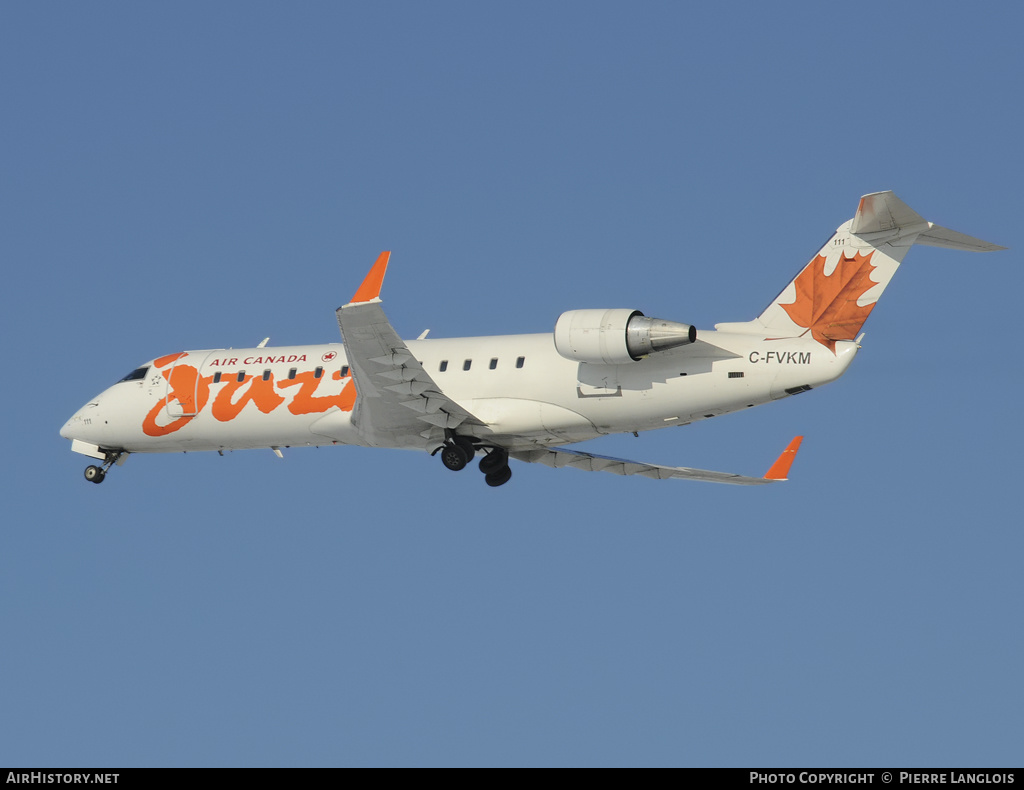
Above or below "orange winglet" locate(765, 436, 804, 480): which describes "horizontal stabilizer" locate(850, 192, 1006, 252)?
above

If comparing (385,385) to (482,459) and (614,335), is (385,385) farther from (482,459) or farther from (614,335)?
(614,335)

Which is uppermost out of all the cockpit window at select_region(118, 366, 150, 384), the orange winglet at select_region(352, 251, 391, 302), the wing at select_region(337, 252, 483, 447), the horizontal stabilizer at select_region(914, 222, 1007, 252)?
the cockpit window at select_region(118, 366, 150, 384)

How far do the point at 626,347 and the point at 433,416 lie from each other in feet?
13.3

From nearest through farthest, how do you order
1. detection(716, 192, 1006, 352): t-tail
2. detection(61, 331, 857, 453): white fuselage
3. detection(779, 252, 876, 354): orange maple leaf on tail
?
detection(716, 192, 1006, 352): t-tail → detection(779, 252, 876, 354): orange maple leaf on tail → detection(61, 331, 857, 453): white fuselage

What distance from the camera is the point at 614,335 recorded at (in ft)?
79.3

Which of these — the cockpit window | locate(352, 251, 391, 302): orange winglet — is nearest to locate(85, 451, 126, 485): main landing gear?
the cockpit window

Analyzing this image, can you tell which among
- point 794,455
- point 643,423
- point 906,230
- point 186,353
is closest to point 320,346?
point 186,353

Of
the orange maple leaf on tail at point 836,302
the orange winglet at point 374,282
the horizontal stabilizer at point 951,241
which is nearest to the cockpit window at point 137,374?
the orange winglet at point 374,282

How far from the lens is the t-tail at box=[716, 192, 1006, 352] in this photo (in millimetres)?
23562

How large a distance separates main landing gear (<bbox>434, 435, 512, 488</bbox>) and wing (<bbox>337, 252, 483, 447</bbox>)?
1.07ft

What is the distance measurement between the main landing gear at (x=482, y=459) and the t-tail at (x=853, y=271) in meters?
5.68

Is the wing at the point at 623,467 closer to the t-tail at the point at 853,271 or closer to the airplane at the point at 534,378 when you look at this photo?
the airplane at the point at 534,378

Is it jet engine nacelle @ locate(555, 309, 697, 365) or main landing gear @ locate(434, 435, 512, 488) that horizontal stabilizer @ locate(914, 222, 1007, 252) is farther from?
main landing gear @ locate(434, 435, 512, 488)

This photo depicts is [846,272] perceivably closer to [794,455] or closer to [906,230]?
[906,230]
